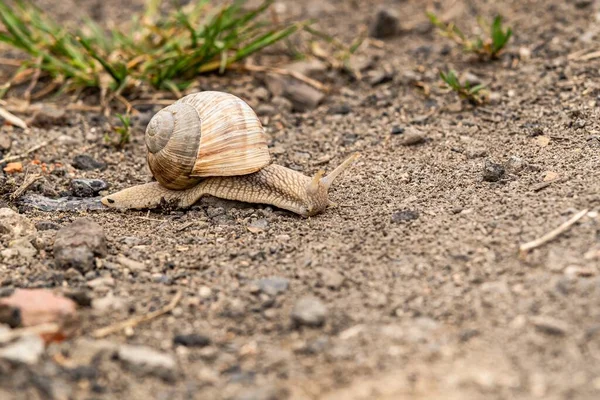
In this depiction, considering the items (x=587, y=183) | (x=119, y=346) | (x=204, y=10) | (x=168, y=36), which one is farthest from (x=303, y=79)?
(x=119, y=346)

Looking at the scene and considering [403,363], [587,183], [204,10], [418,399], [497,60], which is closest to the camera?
[418,399]

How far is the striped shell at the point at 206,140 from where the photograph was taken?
4277mm

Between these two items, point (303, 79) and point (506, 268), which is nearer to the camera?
point (506, 268)

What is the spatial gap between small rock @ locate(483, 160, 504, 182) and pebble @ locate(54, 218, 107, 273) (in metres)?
2.04

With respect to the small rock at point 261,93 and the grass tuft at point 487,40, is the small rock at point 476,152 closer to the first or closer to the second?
the grass tuft at point 487,40

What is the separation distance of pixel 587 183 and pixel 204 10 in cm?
402

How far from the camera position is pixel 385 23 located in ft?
20.4

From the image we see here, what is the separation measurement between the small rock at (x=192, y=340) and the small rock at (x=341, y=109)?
2.74 m

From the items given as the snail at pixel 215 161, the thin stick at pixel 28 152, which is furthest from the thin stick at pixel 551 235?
the thin stick at pixel 28 152

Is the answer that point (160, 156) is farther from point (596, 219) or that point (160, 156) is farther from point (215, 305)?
point (596, 219)

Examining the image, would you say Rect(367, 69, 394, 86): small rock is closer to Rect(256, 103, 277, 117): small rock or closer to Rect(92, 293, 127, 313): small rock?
Rect(256, 103, 277, 117): small rock

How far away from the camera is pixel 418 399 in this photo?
256 cm

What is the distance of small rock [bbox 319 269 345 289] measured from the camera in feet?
10.8

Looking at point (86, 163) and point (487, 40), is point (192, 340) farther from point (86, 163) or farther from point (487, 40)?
point (487, 40)
